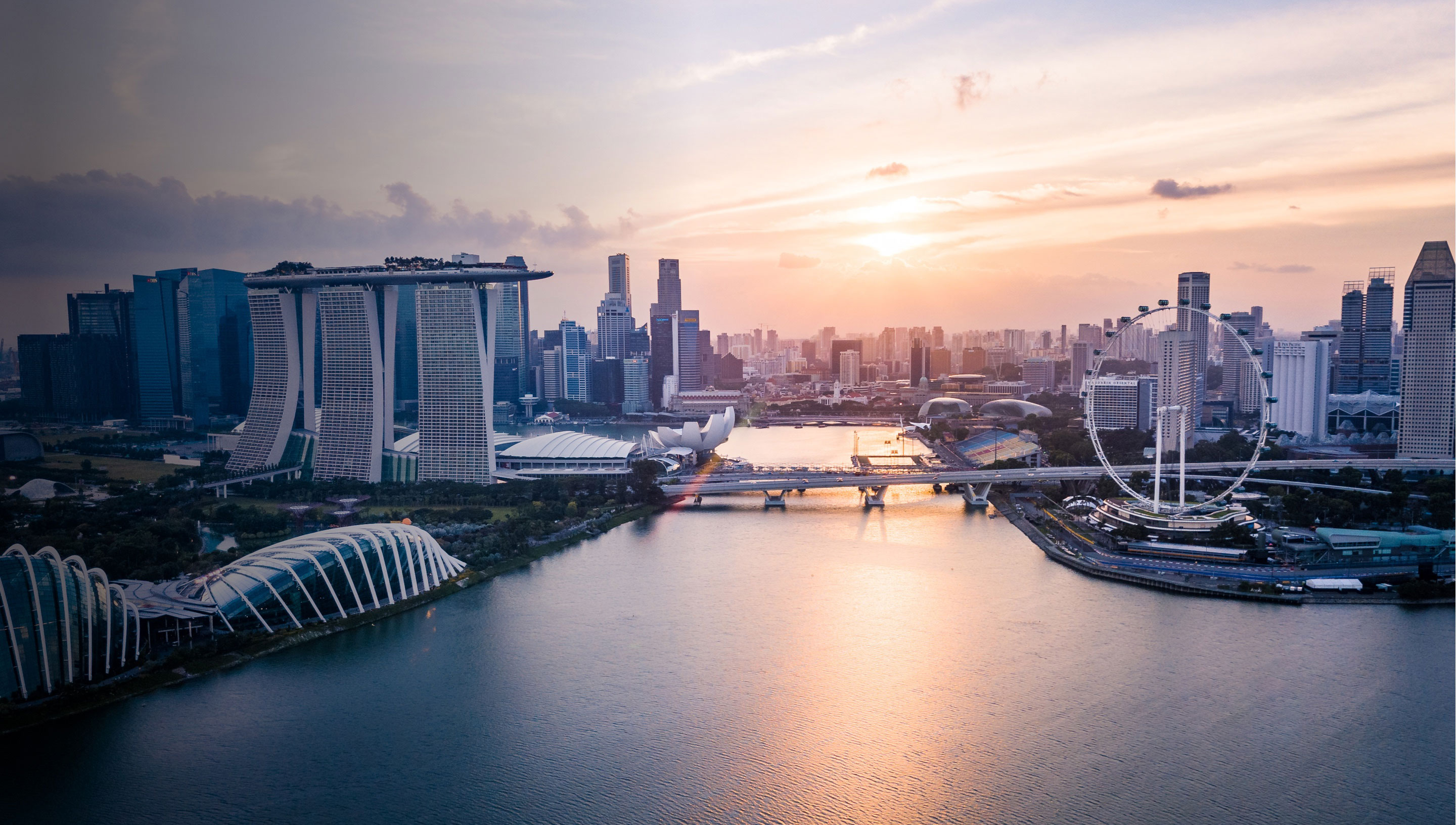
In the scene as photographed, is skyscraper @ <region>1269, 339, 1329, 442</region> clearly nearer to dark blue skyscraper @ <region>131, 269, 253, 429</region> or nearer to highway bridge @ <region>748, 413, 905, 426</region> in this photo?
highway bridge @ <region>748, 413, 905, 426</region>

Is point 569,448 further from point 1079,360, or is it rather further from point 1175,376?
point 1079,360

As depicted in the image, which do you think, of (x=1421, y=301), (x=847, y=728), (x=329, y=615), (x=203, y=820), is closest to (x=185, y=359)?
(x=329, y=615)

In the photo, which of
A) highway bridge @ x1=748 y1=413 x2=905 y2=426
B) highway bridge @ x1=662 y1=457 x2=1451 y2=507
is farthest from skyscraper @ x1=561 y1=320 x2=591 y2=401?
highway bridge @ x1=662 y1=457 x2=1451 y2=507

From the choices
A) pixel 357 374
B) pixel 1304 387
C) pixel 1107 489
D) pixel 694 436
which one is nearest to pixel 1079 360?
pixel 1304 387

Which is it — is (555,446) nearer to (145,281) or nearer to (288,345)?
(288,345)

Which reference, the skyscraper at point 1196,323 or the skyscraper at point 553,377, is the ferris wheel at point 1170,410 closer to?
the skyscraper at point 1196,323
